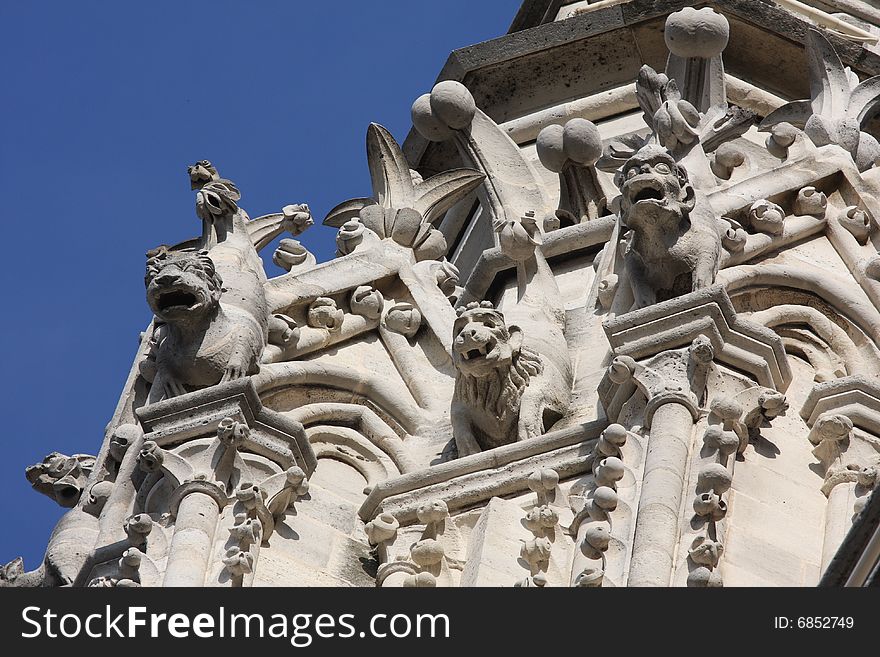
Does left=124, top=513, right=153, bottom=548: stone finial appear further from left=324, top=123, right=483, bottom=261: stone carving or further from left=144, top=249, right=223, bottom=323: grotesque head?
left=324, top=123, right=483, bottom=261: stone carving

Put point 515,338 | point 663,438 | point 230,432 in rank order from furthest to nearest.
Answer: point 515,338 → point 230,432 → point 663,438

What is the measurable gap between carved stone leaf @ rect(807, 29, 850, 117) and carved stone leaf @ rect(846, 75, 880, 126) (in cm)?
4

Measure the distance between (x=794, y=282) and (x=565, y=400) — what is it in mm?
1437

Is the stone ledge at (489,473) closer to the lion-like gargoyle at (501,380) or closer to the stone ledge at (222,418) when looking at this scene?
the lion-like gargoyle at (501,380)

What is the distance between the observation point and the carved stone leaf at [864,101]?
1709cm

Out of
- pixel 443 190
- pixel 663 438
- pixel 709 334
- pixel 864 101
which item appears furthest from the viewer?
pixel 443 190

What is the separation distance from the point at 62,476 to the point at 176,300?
180cm

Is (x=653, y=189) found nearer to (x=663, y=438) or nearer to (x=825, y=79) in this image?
(x=663, y=438)

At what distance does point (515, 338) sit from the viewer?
14.5 m

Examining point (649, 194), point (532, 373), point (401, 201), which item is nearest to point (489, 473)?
point (532, 373)

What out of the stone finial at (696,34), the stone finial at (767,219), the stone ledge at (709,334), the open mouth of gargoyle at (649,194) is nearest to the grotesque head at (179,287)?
the stone ledge at (709,334)

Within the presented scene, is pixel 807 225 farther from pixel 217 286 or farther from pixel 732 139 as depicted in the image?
pixel 217 286

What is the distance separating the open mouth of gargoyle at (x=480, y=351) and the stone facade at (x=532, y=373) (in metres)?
0.02
